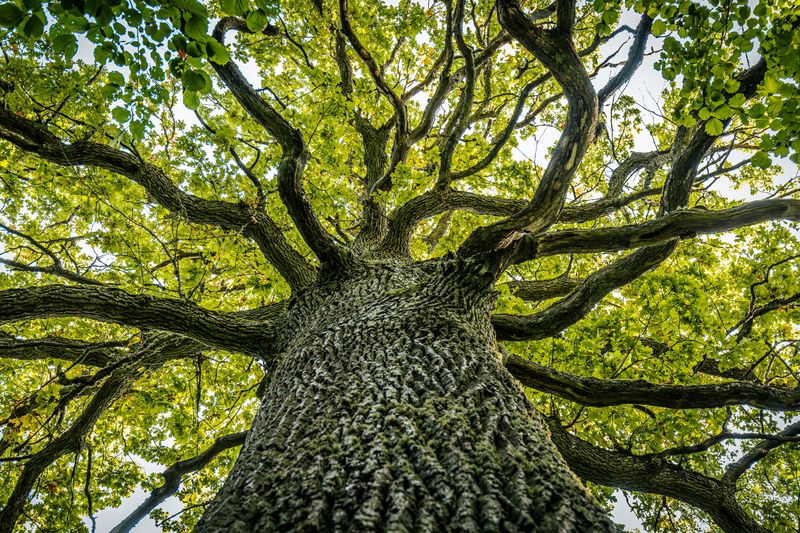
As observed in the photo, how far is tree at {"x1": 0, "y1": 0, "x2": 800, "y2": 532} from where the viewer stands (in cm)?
185

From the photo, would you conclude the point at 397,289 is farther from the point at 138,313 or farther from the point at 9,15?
the point at 9,15

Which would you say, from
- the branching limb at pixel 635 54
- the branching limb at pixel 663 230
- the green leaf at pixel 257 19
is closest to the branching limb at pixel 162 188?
the branching limb at pixel 663 230

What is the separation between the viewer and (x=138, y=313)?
366 centimetres

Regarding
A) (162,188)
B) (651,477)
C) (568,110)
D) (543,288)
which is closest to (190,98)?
(162,188)

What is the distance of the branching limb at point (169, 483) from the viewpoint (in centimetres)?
382

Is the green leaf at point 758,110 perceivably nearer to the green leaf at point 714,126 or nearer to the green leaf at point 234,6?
the green leaf at point 714,126

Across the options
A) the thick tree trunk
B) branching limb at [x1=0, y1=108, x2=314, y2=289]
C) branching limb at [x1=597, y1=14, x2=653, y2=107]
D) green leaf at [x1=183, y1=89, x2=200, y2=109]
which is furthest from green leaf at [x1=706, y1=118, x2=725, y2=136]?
branching limb at [x1=0, y1=108, x2=314, y2=289]

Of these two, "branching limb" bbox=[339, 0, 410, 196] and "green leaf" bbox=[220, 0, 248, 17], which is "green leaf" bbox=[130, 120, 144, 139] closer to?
"green leaf" bbox=[220, 0, 248, 17]

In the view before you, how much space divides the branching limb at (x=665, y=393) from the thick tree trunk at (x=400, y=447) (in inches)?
47.9

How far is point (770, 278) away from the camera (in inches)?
239

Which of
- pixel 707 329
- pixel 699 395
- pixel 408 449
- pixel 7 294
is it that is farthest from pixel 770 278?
pixel 7 294

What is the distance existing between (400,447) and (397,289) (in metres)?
2.35

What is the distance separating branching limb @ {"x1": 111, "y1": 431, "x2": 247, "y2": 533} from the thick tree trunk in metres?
2.46

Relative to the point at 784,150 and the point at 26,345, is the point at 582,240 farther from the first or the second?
the point at 26,345
